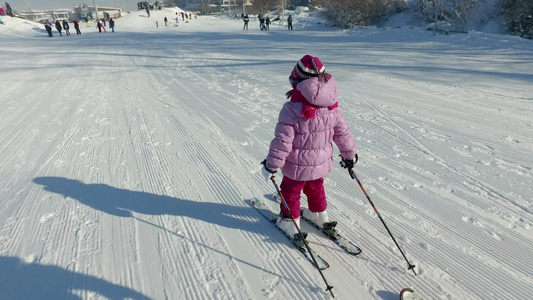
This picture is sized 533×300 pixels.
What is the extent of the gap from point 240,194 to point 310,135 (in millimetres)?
1491

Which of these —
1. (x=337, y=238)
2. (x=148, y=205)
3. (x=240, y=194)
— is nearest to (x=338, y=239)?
(x=337, y=238)

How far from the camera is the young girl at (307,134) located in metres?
2.12

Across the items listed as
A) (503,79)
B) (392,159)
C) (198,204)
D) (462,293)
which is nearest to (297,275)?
(462,293)

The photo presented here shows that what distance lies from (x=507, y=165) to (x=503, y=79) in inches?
195

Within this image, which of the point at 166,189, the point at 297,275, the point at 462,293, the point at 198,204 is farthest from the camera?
the point at 166,189

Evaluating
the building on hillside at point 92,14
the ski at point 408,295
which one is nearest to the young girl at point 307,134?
the ski at point 408,295

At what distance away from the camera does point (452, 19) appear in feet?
68.7

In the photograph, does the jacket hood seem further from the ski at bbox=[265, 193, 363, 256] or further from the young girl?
the ski at bbox=[265, 193, 363, 256]

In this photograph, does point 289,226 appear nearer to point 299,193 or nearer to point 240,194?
point 299,193

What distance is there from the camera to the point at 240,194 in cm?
351

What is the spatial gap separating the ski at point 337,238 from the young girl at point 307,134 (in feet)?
1.05

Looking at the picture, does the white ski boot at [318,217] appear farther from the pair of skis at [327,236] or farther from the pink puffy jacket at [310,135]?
the pink puffy jacket at [310,135]

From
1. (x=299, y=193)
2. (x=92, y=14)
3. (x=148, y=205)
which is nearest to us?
(x=299, y=193)

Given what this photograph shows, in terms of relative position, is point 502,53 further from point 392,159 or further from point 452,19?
point 452,19
